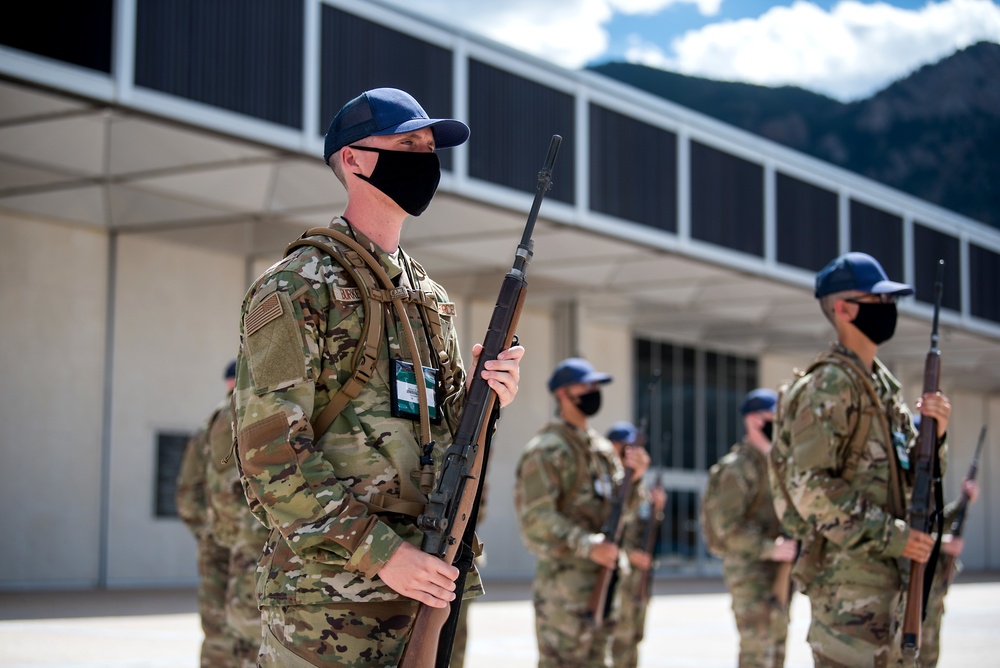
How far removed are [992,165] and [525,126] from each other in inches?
333

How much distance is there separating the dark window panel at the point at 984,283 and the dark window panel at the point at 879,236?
2934 millimetres

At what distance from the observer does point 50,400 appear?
16.6m

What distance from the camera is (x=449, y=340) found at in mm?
3592

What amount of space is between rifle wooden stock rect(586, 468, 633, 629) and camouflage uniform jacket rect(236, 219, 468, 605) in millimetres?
4330

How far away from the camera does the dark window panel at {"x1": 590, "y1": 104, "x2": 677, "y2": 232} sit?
17.5 meters

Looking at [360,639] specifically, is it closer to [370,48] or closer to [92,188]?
[370,48]

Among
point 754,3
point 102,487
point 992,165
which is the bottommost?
point 102,487

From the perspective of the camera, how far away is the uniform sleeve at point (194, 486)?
9.12 meters

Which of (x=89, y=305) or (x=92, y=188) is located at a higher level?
(x=92, y=188)

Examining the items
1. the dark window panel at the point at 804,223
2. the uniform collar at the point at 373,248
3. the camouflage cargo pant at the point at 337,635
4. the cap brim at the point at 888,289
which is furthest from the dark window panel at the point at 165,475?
the camouflage cargo pant at the point at 337,635

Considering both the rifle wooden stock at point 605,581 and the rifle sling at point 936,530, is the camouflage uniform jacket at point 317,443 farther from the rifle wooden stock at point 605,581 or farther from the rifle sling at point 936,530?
the rifle wooden stock at point 605,581

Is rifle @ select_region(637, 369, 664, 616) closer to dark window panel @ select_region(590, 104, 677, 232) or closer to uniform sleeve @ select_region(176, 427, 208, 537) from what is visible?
uniform sleeve @ select_region(176, 427, 208, 537)

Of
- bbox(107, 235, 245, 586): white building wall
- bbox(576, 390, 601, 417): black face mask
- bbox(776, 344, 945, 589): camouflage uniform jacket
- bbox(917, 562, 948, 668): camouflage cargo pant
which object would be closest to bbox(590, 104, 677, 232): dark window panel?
bbox(107, 235, 245, 586): white building wall

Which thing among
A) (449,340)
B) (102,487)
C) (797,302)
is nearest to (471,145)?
(102,487)
